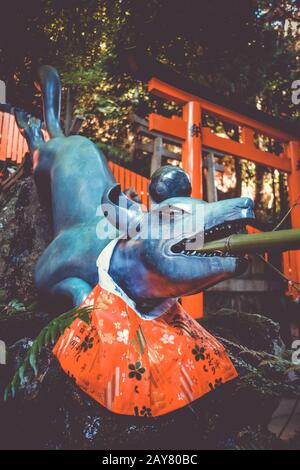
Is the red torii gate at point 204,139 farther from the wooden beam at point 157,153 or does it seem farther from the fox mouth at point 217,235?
the fox mouth at point 217,235

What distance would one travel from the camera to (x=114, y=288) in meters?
1.82

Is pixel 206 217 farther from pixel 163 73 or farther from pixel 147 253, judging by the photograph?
pixel 163 73

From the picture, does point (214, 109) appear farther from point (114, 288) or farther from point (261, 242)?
point (261, 242)

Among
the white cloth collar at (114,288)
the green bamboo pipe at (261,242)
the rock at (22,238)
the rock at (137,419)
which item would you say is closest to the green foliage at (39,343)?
the rock at (137,419)

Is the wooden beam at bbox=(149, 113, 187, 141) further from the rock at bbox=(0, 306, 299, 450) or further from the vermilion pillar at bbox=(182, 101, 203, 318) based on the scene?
the rock at bbox=(0, 306, 299, 450)

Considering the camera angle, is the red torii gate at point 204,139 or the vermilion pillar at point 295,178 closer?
the red torii gate at point 204,139

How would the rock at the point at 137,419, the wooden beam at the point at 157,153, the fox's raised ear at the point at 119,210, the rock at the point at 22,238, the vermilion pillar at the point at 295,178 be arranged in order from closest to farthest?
the rock at the point at 137,419 → the fox's raised ear at the point at 119,210 → the rock at the point at 22,238 → the vermilion pillar at the point at 295,178 → the wooden beam at the point at 157,153

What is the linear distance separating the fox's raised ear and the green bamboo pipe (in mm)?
468

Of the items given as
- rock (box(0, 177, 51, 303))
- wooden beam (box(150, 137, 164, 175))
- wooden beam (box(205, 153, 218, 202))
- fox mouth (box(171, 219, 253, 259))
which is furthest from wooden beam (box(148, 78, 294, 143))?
fox mouth (box(171, 219, 253, 259))

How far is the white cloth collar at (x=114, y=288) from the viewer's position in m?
1.82

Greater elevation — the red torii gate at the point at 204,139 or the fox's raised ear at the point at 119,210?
the red torii gate at the point at 204,139

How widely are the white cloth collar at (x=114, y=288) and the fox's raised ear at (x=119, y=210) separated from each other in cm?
19

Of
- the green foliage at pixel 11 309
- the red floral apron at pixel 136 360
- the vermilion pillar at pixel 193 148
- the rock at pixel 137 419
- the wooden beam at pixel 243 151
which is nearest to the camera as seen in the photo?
the rock at pixel 137 419
